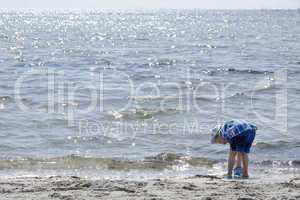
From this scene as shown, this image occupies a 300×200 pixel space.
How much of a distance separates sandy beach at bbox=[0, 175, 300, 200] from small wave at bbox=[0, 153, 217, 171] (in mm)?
1994

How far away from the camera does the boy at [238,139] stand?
10766 millimetres

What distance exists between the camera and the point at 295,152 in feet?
45.3

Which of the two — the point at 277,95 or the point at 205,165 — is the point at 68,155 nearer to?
the point at 205,165

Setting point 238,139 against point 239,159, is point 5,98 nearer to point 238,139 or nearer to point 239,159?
point 239,159

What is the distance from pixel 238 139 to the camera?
1077cm

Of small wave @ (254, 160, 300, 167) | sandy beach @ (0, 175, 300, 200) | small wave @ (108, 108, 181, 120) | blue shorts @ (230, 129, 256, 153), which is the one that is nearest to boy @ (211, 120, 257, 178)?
blue shorts @ (230, 129, 256, 153)

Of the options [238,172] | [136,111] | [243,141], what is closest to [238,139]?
[243,141]

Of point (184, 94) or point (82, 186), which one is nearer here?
point (82, 186)

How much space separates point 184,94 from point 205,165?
9.05 metres

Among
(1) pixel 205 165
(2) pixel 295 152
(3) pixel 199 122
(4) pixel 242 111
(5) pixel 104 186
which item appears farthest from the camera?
(4) pixel 242 111

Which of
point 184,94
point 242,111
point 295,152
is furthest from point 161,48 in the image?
point 295,152

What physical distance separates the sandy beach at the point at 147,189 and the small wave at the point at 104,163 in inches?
78.5

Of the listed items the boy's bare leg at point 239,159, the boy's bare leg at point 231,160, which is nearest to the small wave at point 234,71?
the boy's bare leg at point 239,159

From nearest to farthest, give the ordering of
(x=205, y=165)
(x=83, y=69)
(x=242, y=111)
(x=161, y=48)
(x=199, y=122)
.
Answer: (x=205, y=165)
(x=199, y=122)
(x=242, y=111)
(x=83, y=69)
(x=161, y=48)
